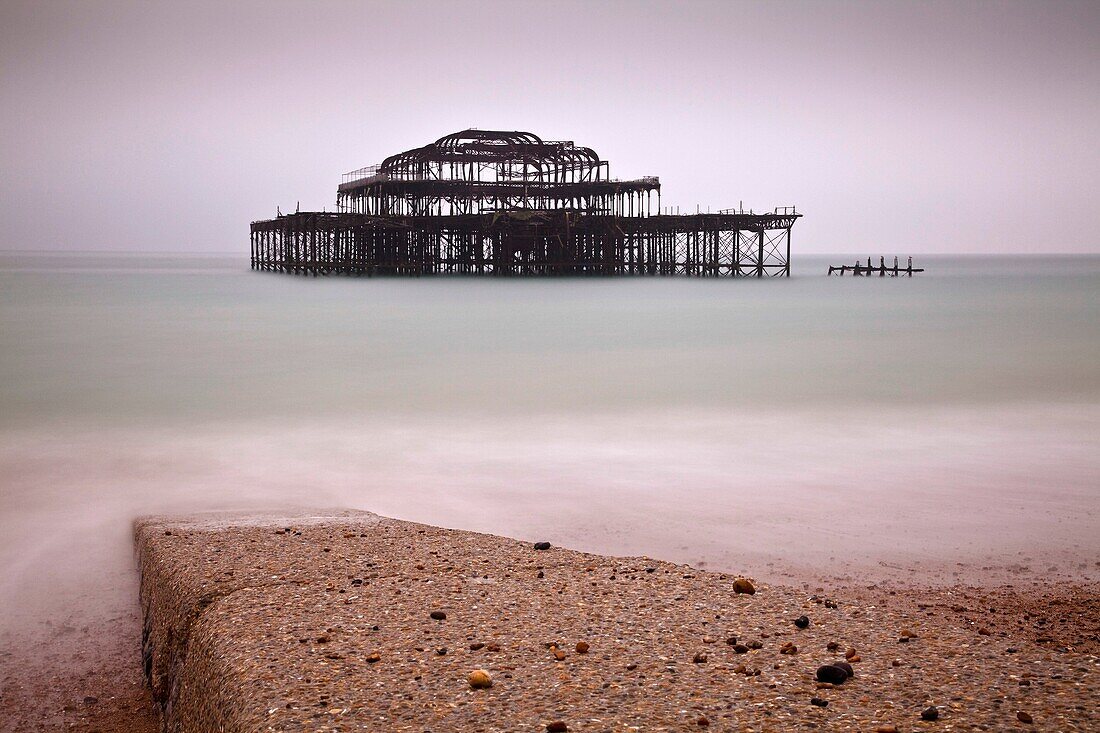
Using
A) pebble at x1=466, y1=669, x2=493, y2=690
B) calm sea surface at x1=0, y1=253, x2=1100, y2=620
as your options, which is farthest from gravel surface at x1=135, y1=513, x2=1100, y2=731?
calm sea surface at x1=0, y1=253, x2=1100, y2=620

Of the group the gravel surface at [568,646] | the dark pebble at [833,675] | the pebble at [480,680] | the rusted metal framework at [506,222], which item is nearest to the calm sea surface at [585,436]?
the gravel surface at [568,646]

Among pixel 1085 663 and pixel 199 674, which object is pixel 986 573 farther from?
pixel 199 674

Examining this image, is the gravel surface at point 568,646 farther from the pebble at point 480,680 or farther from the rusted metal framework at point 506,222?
the rusted metal framework at point 506,222

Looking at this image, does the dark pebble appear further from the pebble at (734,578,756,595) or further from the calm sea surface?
the calm sea surface

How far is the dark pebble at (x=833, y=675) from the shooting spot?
4871 mm

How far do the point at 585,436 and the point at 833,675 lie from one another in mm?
10113

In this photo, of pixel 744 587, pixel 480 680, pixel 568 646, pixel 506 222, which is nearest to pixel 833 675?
pixel 568 646

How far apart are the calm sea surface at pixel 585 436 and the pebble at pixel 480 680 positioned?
12.7 feet

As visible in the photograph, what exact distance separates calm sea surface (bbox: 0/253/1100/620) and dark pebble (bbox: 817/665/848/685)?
342cm

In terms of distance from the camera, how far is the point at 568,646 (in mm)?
5391

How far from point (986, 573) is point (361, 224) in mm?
62974

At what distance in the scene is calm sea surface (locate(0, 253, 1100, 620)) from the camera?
31.6 feet

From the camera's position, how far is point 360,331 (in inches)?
1362

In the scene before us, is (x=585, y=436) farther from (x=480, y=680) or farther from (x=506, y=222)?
(x=506, y=222)
